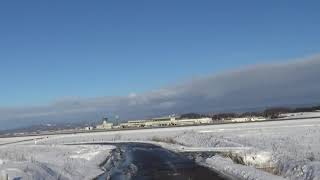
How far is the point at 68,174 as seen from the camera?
81.0ft

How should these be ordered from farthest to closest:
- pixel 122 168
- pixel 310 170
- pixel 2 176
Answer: pixel 122 168 → pixel 310 170 → pixel 2 176

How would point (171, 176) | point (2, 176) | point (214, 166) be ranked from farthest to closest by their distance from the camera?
1. point (214, 166)
2. point (171, 176)
3. point (2, 176)

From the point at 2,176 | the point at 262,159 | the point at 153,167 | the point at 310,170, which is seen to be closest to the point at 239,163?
the point at 262,159

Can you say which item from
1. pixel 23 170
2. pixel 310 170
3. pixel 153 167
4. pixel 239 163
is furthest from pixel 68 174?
pixel 310 170

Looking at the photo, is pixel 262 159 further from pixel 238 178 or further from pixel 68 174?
pixel 68 174

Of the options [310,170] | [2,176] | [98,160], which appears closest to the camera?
[2,176]

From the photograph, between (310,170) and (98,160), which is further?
→ (98,160)

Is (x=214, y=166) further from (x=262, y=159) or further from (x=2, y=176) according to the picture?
(x=2, y=176)

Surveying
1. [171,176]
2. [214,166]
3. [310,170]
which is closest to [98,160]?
[214,166]

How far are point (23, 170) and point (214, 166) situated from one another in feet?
31.7

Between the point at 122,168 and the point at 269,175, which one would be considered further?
the point at 122,168

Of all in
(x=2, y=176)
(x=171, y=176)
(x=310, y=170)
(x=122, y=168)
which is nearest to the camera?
(x=2, y=176)

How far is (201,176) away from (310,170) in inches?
181

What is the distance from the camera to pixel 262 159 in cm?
2758
